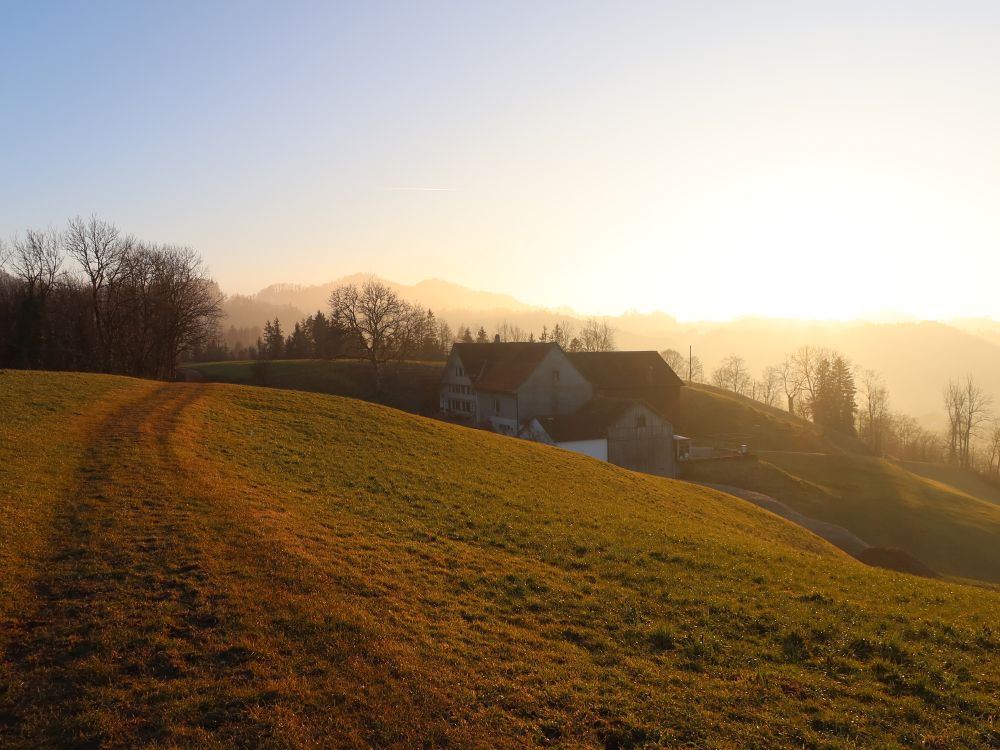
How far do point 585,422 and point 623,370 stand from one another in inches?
853

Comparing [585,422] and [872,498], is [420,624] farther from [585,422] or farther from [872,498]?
[872,498]

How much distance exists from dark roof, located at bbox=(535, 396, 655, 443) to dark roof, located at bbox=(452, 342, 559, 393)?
6.41m

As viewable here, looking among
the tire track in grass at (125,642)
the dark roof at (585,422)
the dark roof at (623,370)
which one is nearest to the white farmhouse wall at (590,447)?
the dark roof at (585,422)

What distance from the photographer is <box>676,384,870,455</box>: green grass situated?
86000mm

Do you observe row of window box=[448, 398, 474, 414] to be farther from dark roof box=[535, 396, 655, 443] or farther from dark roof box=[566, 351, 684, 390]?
dark roof box=[535, 396, 655, 443]

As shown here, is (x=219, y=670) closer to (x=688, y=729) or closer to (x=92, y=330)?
(x=688, y=729)

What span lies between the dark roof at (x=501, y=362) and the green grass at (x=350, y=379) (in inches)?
514

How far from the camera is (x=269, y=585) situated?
1212 centimetres

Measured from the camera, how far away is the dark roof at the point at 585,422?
173 ft

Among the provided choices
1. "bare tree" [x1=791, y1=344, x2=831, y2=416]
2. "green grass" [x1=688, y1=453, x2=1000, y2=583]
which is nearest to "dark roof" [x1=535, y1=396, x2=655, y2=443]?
"green grass" [x1=688, y1=453, x2=1000, y2=583]

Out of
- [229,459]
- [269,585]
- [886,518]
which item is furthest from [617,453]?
[269,585]

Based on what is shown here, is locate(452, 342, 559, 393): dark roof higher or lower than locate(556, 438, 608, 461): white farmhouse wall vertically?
higher

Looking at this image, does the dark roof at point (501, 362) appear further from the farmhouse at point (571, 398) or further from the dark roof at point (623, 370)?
the dark roof at point (623, 370)

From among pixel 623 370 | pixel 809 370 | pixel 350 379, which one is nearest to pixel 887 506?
pixel 623 370
